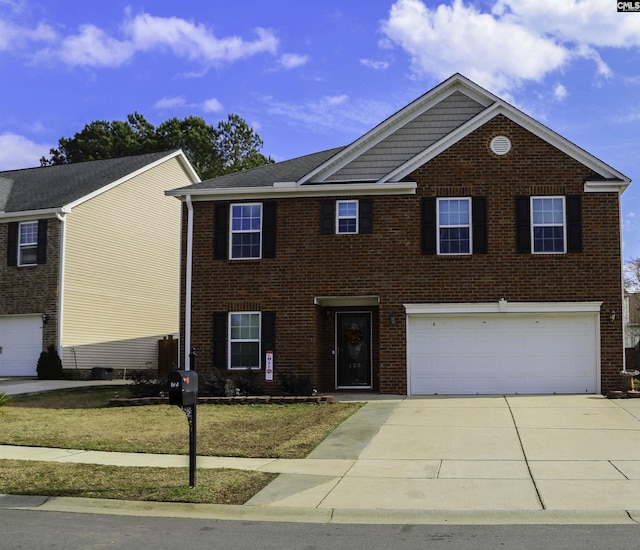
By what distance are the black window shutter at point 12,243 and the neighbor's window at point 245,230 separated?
9.33m

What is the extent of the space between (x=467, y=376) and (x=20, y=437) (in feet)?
35.2

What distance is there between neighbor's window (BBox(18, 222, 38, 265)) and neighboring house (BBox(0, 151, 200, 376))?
3cm

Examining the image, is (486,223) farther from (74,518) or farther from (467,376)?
(74,518)

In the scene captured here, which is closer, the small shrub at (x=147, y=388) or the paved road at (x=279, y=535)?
the paved road at (x=279, y=535)

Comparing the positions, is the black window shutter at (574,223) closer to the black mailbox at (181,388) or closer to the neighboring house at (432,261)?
the neighboring house at (432,261)

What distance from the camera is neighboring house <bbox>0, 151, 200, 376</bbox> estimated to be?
80.6ft

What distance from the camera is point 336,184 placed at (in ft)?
63.7

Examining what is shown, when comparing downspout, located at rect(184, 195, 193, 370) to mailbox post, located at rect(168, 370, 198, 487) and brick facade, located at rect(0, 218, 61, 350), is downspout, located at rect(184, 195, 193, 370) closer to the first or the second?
brick facade, located at rect(0, 218, 61, 350)

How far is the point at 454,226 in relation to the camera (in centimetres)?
1908

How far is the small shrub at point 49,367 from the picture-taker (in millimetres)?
23562

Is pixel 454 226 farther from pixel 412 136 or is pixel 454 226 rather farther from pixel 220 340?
pixel 220 340

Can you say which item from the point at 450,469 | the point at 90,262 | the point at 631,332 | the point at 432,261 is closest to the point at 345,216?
the point at 432,261

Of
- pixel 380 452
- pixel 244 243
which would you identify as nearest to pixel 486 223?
pixel 244 243

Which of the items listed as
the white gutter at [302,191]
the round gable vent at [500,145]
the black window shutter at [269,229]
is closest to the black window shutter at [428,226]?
the white gutter at [302,191]
